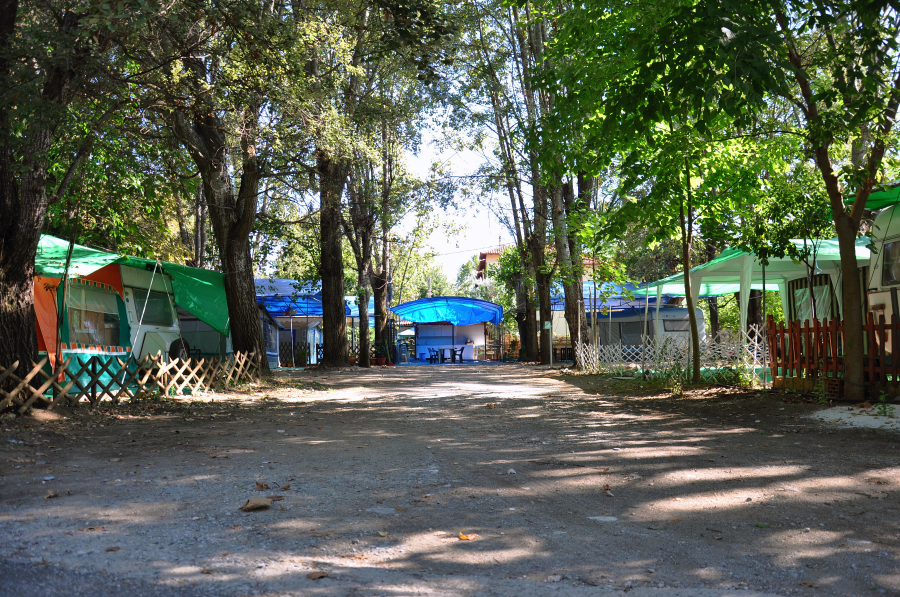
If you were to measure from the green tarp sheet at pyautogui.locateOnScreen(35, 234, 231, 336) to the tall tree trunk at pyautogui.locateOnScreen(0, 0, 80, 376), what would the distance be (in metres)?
1.47

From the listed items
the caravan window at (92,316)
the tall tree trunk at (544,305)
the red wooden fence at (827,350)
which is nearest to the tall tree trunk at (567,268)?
the tall tree trunk at (544,305)

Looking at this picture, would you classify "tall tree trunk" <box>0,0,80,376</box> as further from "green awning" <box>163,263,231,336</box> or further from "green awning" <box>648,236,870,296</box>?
"green awning" <box>648,236,870,296</box>

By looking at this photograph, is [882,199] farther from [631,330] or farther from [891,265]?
[631,330]

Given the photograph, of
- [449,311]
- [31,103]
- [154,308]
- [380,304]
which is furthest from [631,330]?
[31,103]

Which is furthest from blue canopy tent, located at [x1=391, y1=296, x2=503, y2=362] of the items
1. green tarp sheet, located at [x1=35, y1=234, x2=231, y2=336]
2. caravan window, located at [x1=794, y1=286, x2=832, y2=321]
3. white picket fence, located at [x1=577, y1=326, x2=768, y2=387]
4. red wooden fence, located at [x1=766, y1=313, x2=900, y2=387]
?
red wooden fence, located at [x1=766, y1=313, x2=900, y2=387]

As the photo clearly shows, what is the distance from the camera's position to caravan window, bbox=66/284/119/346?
35.1ft

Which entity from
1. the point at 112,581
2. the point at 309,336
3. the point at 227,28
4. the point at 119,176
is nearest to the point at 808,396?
the point at 112,581

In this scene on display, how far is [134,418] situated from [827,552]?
323 inches

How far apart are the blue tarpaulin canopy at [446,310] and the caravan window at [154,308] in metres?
17.0

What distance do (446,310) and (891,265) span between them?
70.4ft

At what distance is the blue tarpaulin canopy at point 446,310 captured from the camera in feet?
99.9

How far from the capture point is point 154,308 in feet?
43.6

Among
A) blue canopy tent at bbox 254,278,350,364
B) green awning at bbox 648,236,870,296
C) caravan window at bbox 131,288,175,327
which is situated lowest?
caravan window at bbox 131,288,175,327

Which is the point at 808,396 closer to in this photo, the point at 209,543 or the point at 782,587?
the point at 782,587
